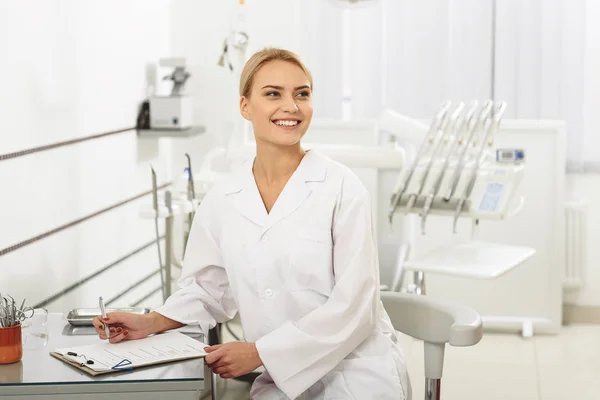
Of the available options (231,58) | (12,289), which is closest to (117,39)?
(231,58)

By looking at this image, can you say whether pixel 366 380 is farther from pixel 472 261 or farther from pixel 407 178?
pixel 407 178

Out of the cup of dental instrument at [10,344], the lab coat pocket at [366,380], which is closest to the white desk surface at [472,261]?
the lab coat pocket at [366,380]

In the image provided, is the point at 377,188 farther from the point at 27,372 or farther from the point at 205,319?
the point at 27,372

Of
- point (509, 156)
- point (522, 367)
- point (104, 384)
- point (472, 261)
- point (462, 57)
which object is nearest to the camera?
point (104, 384)

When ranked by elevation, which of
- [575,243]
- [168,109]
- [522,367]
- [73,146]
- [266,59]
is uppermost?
[266,59]

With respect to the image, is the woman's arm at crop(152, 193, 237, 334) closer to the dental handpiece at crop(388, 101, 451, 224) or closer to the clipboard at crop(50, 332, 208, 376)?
the clipboard at crop(50, 332, 208, 376)

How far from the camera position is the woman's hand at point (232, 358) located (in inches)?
65.9

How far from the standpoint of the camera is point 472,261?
2.96 meters

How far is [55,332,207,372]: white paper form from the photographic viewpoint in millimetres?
1597

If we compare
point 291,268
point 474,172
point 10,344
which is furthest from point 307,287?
point 474,172

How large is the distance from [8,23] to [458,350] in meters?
2.43

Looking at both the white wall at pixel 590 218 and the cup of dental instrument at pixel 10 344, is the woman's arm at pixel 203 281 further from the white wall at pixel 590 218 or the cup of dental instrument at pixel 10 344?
the white wall at pixel 590 218

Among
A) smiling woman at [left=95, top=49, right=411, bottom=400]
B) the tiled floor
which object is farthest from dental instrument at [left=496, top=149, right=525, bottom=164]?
smiling woman at [left=95, top=49, right=411, bottom=400]

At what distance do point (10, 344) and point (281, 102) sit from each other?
72cm
